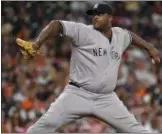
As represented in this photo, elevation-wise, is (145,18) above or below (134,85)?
above

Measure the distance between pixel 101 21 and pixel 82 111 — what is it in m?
0.71

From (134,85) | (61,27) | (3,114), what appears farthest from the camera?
(134,85)

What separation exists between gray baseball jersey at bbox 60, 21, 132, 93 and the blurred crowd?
10.2ft

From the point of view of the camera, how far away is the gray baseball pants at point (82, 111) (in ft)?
15.9

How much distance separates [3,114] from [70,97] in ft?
12.7

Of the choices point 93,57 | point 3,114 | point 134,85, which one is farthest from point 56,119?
point 134,85

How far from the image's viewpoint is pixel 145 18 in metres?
11.3

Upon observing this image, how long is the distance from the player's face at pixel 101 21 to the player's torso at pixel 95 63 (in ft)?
0.17

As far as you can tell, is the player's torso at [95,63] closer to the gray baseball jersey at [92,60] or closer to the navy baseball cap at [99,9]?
the gray baseball jersey at [92,60]

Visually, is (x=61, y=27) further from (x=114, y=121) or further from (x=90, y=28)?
(x=114, y=121)

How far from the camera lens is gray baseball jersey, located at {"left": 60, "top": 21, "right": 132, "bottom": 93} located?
485cm

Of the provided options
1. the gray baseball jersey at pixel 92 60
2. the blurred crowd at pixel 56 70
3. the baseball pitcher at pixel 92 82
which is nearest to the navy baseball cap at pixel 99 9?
the baseball pitcher at pixel 92 82

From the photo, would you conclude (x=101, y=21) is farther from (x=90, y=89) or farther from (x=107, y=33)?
(x=90, y=89)

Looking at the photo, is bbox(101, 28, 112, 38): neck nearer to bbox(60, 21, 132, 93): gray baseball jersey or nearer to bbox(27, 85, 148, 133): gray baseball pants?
bbox(60, 21, 132, 93): gray baseball jersey
